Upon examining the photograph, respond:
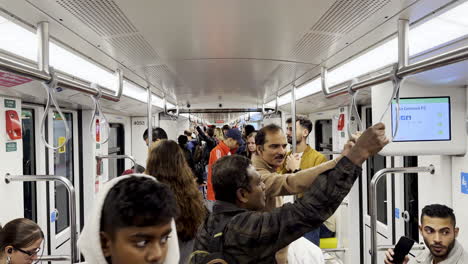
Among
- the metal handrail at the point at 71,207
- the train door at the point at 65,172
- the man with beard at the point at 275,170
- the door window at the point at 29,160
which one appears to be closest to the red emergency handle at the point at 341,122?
the man with beard at the point at 275,170

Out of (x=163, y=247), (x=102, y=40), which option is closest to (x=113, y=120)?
(x=102, y=40)

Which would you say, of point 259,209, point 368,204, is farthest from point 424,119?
point 368,204

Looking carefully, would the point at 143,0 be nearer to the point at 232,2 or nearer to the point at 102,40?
the point at 232,2

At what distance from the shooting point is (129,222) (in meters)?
0.93

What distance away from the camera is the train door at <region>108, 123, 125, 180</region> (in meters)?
6.68

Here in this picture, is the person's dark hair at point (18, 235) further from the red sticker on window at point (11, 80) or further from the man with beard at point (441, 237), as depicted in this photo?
the man with beard at point (441, 237)

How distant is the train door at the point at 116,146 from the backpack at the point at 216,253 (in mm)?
5606

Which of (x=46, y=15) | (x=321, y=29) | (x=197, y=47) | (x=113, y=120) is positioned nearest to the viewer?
(x=46, y=15)

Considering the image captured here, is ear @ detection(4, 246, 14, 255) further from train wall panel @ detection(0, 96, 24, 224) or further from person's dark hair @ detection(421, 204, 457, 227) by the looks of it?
person's dark hair @ detection(421, 204, 457, 227)

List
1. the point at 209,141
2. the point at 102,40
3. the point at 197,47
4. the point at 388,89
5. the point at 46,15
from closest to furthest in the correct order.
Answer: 1. the point at 46,15
2. the point at 102,40
3. the point at 197,47
4. the point at 388,89
5. the point at 209,141

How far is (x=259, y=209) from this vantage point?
5.17ft

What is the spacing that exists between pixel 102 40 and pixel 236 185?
1223 mm

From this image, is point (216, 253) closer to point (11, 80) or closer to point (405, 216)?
point (11, 80)

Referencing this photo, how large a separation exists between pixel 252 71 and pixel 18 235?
218 centimetres
